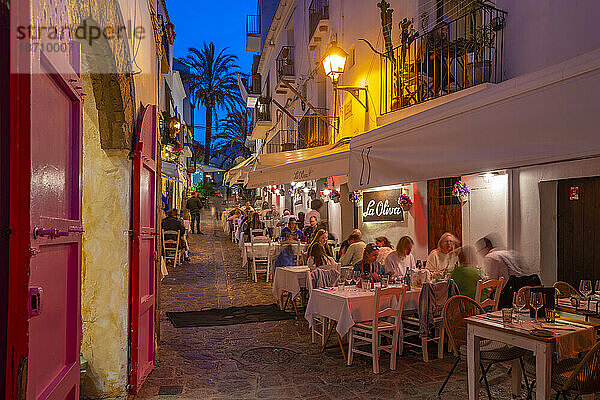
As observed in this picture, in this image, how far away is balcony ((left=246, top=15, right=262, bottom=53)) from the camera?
3133cm

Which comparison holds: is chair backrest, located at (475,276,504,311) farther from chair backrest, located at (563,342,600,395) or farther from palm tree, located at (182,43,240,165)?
palm tree, located at (182,43,240,165)

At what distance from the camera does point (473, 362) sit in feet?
16.0

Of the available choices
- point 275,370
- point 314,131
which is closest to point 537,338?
point 275,370

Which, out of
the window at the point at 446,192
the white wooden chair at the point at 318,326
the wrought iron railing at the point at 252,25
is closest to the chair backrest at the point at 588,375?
the white wooden chair at the point at 318,326

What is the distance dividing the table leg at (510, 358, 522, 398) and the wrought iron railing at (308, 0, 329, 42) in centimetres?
1303

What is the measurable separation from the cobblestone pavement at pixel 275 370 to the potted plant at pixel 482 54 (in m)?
4.69

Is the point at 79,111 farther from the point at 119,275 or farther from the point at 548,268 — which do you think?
the point at 548,268

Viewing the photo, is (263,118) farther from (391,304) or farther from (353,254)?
(391,304)

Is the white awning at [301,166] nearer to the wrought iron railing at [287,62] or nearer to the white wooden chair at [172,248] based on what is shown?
the white wooden chair at [172,248]

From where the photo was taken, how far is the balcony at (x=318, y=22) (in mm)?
15852

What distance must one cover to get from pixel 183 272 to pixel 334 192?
5.21 m

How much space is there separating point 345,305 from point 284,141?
18.2m

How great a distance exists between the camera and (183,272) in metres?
14.5

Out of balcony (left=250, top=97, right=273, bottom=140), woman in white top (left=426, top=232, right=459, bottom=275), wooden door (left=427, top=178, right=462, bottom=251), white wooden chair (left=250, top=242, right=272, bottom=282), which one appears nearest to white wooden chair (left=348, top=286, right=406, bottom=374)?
woman in white top (left=426, top=232, right=459, bottom=275)
